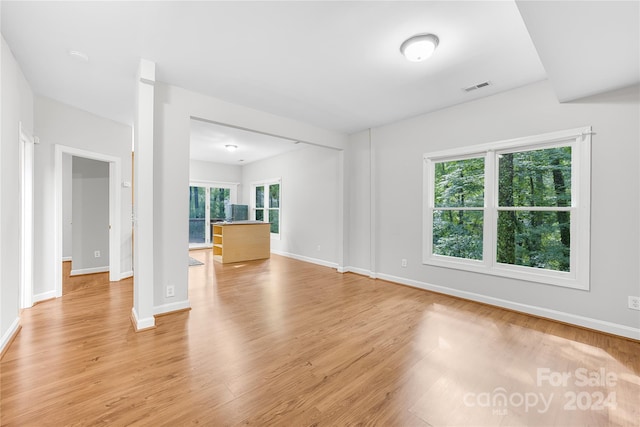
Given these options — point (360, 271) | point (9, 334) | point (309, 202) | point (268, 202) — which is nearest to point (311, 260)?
point (309, 202)

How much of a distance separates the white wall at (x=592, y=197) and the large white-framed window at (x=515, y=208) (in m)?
0.10

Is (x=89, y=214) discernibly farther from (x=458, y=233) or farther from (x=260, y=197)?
(x=458, y=233)

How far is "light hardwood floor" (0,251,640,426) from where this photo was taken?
1.55 metres

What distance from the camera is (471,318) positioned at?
2.95 meters

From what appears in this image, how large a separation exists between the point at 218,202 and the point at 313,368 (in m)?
7.46

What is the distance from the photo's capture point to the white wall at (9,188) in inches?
87.4

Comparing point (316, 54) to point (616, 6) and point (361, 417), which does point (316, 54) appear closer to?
point (616, 6)

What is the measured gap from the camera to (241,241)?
20.4ft

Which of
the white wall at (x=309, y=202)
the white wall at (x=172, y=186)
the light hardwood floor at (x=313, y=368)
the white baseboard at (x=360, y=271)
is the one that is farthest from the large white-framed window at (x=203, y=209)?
the white wall at (x=172, y=186)

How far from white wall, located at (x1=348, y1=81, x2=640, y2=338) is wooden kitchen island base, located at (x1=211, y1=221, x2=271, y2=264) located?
10.2ft

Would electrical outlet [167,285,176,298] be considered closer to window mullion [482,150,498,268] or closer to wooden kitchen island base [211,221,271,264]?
wooden kitchen island base [211,221,271,264]

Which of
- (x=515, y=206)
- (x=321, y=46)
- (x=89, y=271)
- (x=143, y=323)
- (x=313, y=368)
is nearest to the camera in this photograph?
(x=313, y=368)

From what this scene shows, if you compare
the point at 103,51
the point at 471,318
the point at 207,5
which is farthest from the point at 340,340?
the point at 103,51

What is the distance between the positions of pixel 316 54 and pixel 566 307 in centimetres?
368
